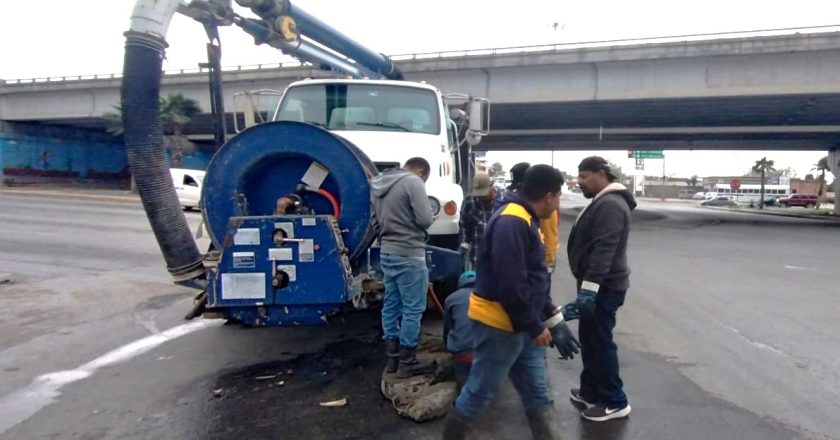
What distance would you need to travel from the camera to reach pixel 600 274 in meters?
3.95

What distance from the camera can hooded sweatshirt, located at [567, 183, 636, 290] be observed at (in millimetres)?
3982

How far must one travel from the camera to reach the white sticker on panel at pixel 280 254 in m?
4.61

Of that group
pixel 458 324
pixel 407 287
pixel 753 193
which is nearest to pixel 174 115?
pixel 407 287

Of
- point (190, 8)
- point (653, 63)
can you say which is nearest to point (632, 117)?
point (653, 63)

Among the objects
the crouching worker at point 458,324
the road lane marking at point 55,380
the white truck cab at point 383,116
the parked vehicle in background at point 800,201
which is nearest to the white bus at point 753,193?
the parked vehicle in background at point 800,201

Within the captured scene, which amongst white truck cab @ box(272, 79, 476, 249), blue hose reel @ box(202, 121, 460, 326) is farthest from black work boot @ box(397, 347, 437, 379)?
white truck cab @ box(272, 79, 476, 249)

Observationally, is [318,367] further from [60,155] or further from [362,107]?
[60,155]

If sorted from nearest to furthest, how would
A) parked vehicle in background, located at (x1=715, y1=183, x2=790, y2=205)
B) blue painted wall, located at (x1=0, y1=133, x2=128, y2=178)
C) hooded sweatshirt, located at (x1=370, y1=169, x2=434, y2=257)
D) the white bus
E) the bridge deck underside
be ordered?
hooded sweatshirt, located at (x1=370, y1=169, x2=434, y2=257), the bridge deck underside, blue painted wall, located at (x1=0, y1=133, x2=128, y2=178), parked vehicle in background, located at (x1=715, y1=183, x2=790, y2=205), the white bus

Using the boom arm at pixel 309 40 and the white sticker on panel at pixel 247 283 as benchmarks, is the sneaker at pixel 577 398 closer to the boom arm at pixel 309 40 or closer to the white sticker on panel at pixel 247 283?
the white sticker on panel at pixel 247 283

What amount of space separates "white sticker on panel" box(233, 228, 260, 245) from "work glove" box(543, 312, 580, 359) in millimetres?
2265

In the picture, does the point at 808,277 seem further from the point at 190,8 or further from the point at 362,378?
the point at 190,8

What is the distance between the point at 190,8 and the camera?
250 inches

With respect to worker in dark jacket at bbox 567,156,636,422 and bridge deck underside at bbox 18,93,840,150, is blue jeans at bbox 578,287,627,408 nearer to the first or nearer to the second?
worker in dark jacket at bbox 567,156,636,422

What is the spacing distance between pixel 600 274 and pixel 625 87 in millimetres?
21724
